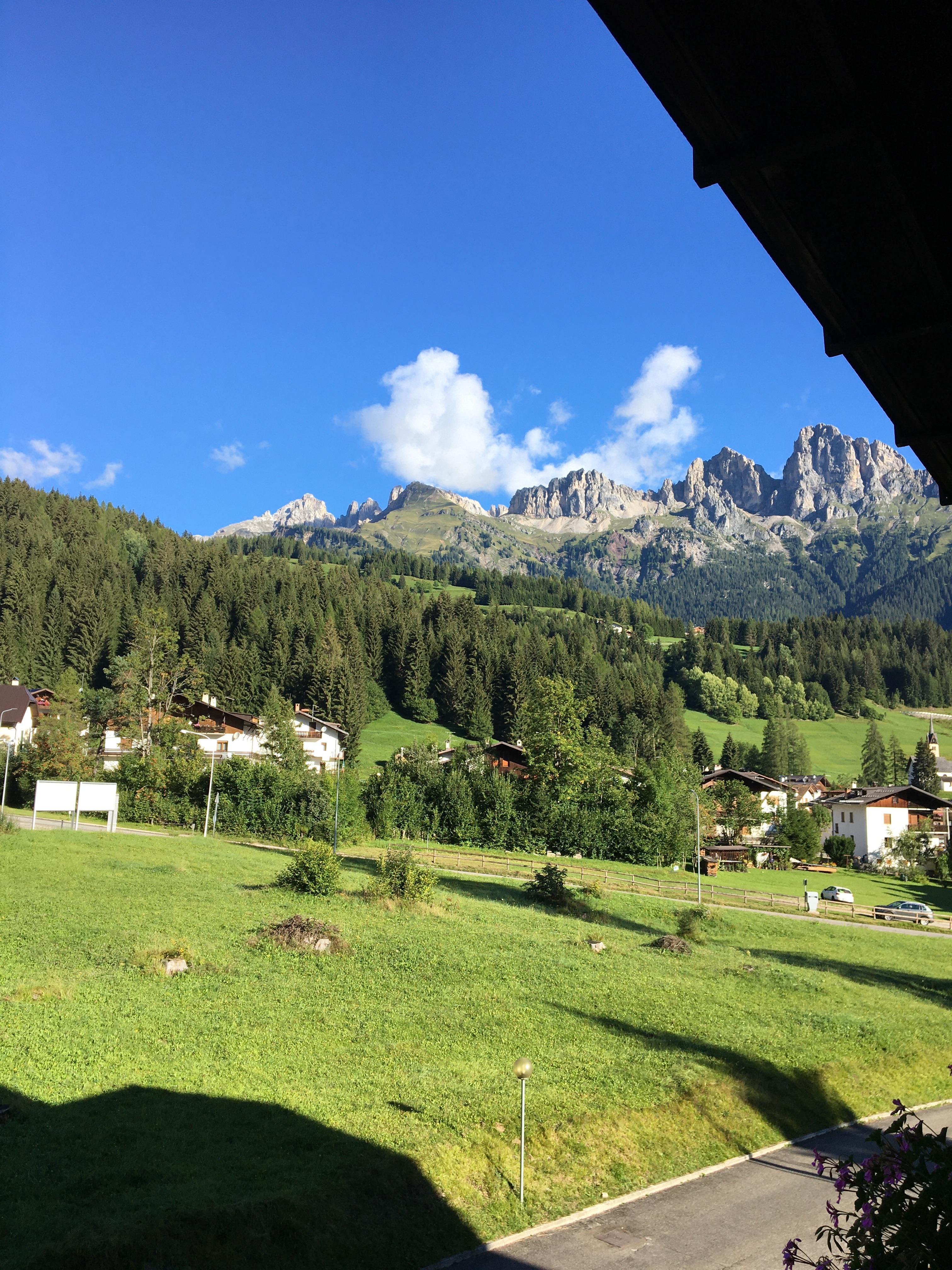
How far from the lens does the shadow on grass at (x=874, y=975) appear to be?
3081cm

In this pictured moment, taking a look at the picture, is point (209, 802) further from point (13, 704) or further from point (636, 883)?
point (13, 704)

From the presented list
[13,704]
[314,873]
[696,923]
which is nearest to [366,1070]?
[314,873]

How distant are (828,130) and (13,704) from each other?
109 meters

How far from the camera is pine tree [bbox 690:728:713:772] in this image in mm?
136750

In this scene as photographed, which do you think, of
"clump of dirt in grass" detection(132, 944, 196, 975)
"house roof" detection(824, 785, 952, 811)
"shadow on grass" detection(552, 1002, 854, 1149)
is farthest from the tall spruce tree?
"clump of dirt in grass" detection(132, 944, 196, 975)

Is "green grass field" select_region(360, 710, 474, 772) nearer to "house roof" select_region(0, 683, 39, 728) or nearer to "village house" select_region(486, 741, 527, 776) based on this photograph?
"village house" select_region(486, 741, 527, 776)

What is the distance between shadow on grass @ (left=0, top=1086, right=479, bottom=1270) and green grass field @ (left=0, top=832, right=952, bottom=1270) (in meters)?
0.04

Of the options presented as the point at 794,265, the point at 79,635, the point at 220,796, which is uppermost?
the point at 79,635

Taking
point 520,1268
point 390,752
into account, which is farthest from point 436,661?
point 520,1268

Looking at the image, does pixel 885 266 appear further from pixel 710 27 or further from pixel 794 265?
pixel 710 27

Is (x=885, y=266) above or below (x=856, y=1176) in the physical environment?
above

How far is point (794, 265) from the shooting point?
5.29 meters

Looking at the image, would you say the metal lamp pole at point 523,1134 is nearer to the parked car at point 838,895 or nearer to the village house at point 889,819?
the parked car at point 838,895

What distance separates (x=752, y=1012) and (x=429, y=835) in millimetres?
49031
